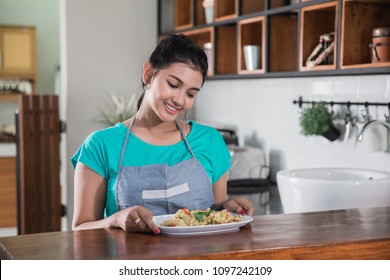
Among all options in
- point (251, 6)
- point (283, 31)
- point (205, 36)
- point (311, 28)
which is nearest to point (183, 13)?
point (205, 36)

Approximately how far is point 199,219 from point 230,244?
7.1 inches

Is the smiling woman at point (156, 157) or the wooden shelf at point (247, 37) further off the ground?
the wooden shelf at point (247, 37)

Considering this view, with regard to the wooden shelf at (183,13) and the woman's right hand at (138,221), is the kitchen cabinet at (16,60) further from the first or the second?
the woman's right hand at (138,221)

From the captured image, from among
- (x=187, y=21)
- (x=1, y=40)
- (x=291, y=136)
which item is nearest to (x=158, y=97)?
(x=291, y=136)

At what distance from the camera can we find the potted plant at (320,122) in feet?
10.4

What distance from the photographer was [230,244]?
1.51 m

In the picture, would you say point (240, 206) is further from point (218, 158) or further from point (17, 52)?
point (17, 52)

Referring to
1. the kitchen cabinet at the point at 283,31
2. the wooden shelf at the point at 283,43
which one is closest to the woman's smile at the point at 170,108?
the kitchen cabinet at the point at 283,31

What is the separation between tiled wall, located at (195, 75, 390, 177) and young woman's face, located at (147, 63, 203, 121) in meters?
1.17

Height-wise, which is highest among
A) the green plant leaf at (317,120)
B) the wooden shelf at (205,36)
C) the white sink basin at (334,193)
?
the wooden shelf at (205,36)

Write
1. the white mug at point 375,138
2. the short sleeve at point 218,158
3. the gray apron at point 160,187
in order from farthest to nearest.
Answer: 1. the white mug at point 375,138
2. the short sleeve at point 218,158
3. the gray apron at point 160,187

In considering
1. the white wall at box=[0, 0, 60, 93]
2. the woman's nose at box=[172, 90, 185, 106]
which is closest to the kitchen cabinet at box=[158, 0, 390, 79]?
the woman's nose at box=[172, 90, 185, 106]

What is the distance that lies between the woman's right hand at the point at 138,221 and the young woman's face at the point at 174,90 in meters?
0.39

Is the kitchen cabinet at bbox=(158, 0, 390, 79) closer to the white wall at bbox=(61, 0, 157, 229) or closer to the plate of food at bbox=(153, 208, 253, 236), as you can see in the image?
the white wall at bbox=(61, 0, 157, 229)
